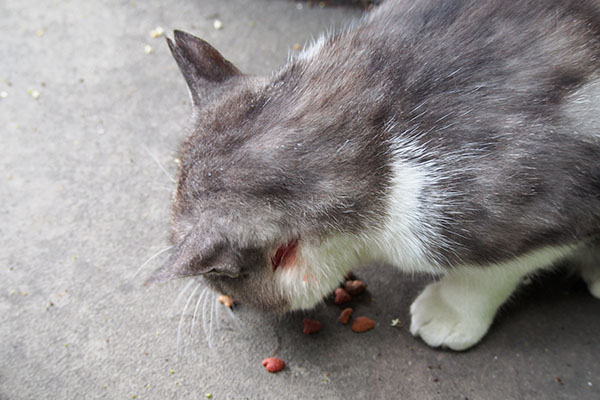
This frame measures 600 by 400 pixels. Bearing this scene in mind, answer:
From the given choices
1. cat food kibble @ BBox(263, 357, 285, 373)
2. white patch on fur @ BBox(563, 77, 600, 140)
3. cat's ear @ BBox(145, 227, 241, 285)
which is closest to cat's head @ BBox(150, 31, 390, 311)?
cat's ear @ BBox(145, 227, 241, 285)

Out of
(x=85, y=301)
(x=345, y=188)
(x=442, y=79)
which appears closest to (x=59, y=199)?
(x=85, y=301)

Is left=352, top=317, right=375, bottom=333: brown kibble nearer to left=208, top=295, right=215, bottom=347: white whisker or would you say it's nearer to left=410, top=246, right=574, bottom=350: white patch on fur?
Result: left=410, top=246, right=574, bottom=350: white patch on fur

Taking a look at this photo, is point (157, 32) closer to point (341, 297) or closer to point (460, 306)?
point (341, 297)

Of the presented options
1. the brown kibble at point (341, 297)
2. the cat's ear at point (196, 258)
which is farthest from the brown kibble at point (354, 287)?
the cat's ear at point (196, 258)

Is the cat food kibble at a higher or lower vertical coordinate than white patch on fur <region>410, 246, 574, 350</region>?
higher

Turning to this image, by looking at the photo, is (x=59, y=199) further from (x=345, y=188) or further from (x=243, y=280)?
(x=345, y=188)

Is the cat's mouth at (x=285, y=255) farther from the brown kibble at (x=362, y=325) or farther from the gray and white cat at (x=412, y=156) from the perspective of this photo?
the brown kibble at (x=362, y=325)
